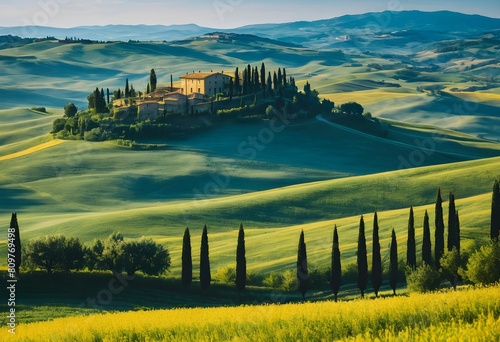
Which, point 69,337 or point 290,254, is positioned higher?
point 69,337

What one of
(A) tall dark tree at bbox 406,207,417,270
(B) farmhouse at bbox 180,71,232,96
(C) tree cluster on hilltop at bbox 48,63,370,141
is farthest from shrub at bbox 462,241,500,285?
(B) farmhouse at bbox 180,71,232,96

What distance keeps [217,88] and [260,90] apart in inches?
359

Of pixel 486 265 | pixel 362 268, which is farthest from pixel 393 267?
pixel 486 265

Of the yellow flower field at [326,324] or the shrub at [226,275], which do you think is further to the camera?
the shrub at [226,275]

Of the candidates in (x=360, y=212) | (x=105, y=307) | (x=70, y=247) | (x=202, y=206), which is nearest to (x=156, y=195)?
(x=202, y=206)

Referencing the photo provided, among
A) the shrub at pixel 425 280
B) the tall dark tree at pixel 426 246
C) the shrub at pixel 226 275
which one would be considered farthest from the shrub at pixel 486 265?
the shrub at pixel 226 275

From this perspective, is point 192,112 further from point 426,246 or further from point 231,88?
point 426,246

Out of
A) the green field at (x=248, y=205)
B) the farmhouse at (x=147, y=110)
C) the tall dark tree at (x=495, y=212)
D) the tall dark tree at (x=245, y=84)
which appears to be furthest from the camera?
the tall dark tree at (x=245, y=84)

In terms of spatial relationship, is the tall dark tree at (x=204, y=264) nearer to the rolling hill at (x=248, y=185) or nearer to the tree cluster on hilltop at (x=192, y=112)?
the rolling hill at (x=248, y=185)

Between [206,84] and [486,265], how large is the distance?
115612mm

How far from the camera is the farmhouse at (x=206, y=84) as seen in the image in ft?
517

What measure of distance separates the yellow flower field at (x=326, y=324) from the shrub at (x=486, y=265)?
72.3 feet

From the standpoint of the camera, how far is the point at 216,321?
2458 cm

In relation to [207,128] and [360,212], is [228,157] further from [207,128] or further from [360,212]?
[360,212]
